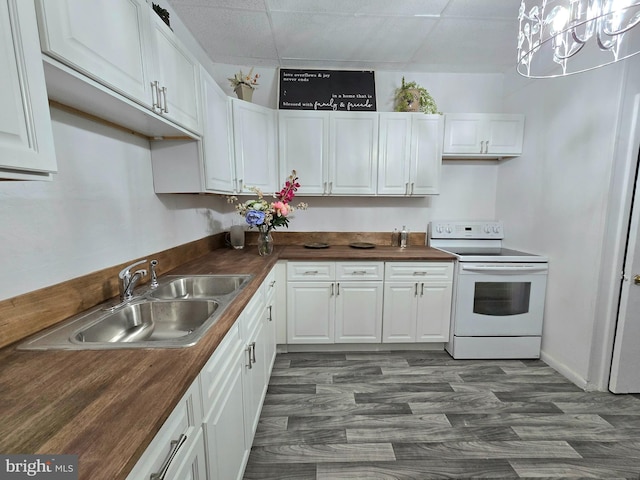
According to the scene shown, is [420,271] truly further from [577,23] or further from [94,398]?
[94,398]

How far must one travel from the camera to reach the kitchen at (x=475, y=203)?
43.5 inches

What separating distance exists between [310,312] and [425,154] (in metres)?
1.85

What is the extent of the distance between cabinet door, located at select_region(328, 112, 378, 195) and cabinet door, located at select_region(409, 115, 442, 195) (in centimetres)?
37

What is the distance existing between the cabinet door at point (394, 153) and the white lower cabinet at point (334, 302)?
79 cm

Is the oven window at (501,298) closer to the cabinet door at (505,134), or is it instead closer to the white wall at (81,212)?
the cabinet door at (505,134)

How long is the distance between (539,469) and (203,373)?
1.80 metres

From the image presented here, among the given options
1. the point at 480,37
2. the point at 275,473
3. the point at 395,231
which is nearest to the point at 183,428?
the point at 275,473

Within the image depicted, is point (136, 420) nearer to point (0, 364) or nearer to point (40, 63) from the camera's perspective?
point (0, 364)

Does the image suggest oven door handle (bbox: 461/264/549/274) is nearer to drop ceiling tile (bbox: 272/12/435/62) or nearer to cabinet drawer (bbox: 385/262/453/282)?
cabinet drawer (bbox: 385/262/453/282)

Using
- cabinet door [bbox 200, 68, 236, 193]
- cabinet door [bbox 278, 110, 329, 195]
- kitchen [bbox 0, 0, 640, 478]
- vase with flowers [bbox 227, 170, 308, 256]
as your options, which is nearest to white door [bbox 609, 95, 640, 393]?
kitchen [bbox 0, 0, 640, 478]

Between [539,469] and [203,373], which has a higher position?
[203,373]

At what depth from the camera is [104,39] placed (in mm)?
923

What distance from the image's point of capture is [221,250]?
262cm

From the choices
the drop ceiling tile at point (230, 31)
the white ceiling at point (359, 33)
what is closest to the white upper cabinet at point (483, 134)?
the white ceiling at point (359, 33)
